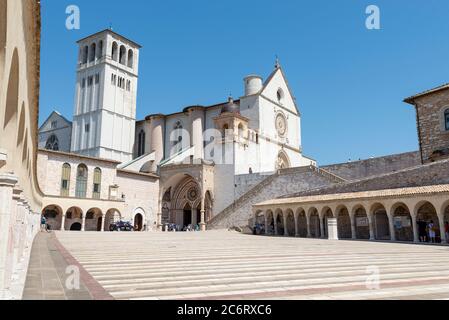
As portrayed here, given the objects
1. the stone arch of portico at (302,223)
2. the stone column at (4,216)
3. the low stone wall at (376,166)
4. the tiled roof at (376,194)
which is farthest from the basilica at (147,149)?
the stone column at (4,216)

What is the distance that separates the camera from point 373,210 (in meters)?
21.3

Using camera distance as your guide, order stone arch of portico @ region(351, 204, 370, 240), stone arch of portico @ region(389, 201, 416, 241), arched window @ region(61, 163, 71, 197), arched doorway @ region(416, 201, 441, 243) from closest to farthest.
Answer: arched doorway @ region(416, 201, 441, 243) < stone arch of portico @ region(389, 201, 416, 241) < stone arch of portico @ region(351, 204, 370, 240) < arched window @ region(61, 163, 71, 197)

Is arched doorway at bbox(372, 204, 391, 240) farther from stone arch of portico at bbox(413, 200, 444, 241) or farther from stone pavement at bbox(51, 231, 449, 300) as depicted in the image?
stone pavement at bbox(51, 231, 449, 300)

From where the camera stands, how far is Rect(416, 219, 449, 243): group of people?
59.5 feet

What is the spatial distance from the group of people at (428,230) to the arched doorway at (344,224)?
15.3ft

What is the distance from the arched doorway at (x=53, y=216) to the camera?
32.1m

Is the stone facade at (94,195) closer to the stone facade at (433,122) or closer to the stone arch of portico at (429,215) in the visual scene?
the stone arch of portico at (429,215)

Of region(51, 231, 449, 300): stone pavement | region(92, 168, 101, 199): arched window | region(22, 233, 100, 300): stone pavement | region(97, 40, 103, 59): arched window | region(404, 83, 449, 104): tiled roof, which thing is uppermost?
region(97, 40, 103, 59): arched window

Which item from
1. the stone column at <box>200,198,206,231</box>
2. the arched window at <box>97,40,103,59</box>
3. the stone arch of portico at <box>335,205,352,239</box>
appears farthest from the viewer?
the arched window at <box>97,40,103,59</box>

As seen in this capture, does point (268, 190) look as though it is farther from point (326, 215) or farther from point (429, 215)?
point (429, 215)

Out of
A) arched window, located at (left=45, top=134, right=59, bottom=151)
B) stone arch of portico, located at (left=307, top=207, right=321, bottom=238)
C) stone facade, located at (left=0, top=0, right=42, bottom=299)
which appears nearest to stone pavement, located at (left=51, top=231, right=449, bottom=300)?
stone facade, located at (left=0, top=0, right=42, bottom=299)

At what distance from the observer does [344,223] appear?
79.1ft

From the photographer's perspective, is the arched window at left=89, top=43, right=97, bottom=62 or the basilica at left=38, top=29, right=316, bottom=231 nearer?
the basilica at left=38, top=29, right=316, bottom=231
